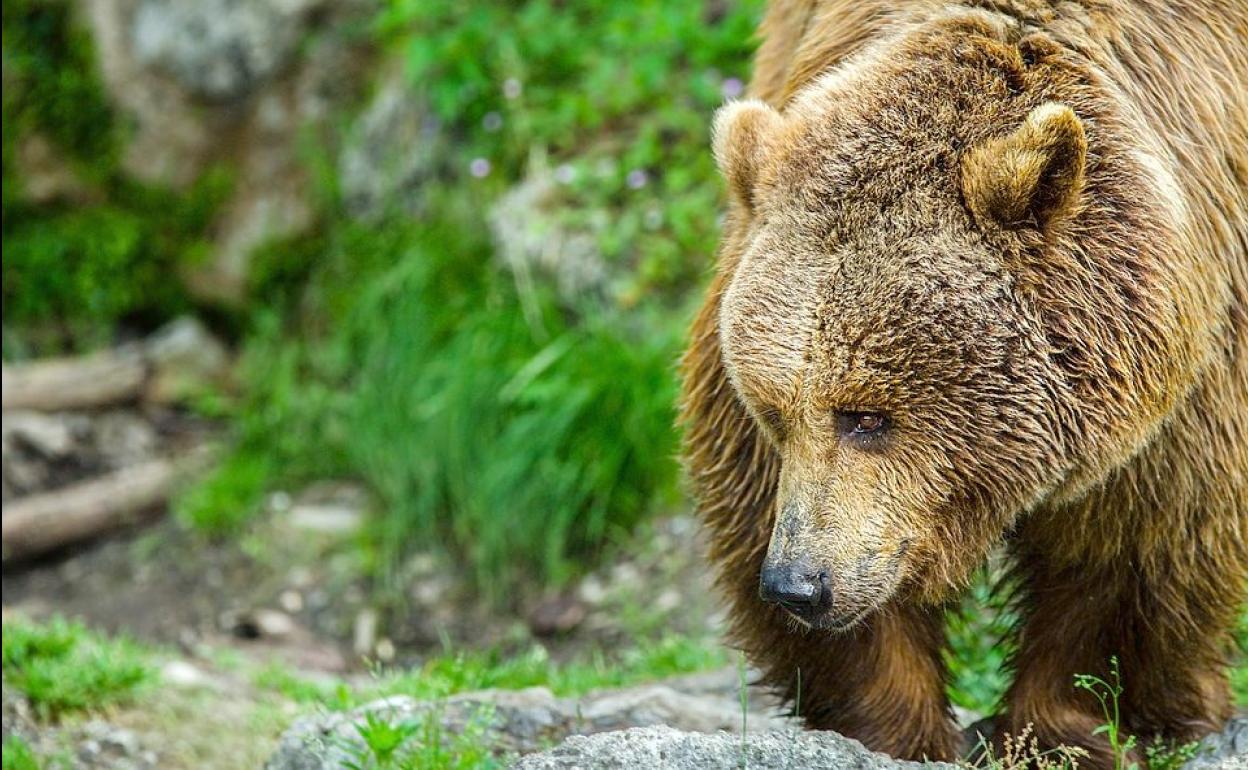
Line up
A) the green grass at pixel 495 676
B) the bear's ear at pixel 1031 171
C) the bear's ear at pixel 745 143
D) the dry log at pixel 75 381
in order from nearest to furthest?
the bear's ear at pixel 1031 171, the bear's ear at pixel 745 143, the green grass at pixel 495 676, the dry log at pixel 75 381

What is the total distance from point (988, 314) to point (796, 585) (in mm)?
680

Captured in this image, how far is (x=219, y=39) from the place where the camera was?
923 cm

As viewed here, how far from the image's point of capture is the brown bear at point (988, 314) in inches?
129

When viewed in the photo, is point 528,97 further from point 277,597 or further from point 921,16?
point 921,16

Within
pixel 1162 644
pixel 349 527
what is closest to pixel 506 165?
pixel 349 527

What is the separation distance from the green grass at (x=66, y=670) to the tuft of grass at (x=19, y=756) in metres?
0.29

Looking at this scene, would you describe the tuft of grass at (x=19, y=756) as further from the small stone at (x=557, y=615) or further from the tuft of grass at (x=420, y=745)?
the small stone at (x=557, y=615)

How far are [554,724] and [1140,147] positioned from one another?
209 centimetres

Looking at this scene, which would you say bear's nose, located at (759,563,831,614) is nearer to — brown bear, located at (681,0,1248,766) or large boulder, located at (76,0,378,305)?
brown bear, located at (681,0,1248,766)

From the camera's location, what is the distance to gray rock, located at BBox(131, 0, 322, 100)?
30.2 ft

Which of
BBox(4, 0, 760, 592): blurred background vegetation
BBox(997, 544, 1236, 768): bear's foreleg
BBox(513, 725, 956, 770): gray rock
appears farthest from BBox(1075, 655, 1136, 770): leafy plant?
BBox(4, 0, 760, 592): blurred background vegetation

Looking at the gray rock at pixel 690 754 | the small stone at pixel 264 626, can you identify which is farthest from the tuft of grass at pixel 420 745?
the small stone at pixel 264 626

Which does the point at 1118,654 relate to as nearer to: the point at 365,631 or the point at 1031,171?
the point at 1031,171

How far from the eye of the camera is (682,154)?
833cm
